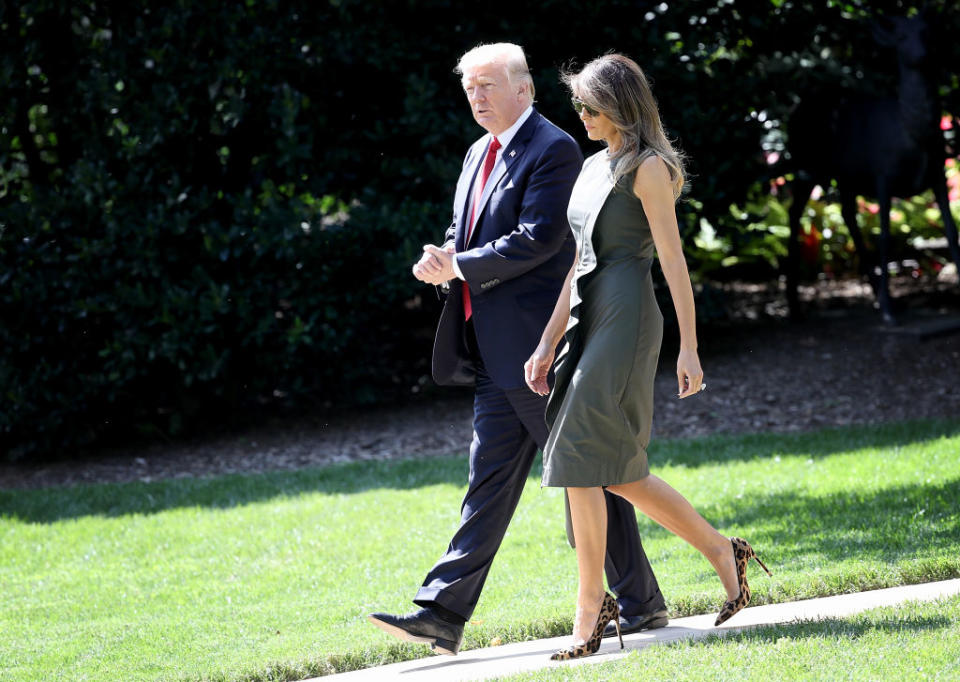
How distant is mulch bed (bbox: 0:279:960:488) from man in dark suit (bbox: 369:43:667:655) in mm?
4506

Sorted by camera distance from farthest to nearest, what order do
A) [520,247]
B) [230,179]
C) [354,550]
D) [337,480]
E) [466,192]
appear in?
1. [230,179]
2. [337,480]
3. [354,550]
4. [466,192]
5. [520,247]

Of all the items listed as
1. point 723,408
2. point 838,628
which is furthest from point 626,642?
point 723,408

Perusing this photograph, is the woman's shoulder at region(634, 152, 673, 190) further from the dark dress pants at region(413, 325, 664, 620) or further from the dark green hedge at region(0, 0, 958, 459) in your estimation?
the dark green hedge at region(0, 0, 958, 459)

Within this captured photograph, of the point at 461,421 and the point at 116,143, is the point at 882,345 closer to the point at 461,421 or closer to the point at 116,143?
the point at 461,421

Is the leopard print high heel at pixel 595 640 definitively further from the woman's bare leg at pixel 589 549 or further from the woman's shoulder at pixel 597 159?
the woman's shoulder at pixel 597 159

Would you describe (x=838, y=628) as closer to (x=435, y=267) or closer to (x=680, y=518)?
(x=680, y=518)

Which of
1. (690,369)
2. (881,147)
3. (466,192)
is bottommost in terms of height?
(690,369)

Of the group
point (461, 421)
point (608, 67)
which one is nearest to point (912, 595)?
point (608, 67)

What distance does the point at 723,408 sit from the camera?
363 inches

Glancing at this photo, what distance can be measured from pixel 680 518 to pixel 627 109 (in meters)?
1.38

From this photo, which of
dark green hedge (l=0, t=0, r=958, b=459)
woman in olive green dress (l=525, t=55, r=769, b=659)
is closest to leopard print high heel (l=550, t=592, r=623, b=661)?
woman in olive green dress (l=525, t=55, r=769, b=659)

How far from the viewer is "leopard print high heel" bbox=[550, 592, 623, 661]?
13.1 feet

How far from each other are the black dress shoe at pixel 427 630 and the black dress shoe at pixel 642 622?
55 cm

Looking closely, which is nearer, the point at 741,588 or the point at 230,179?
the point at 741,588
